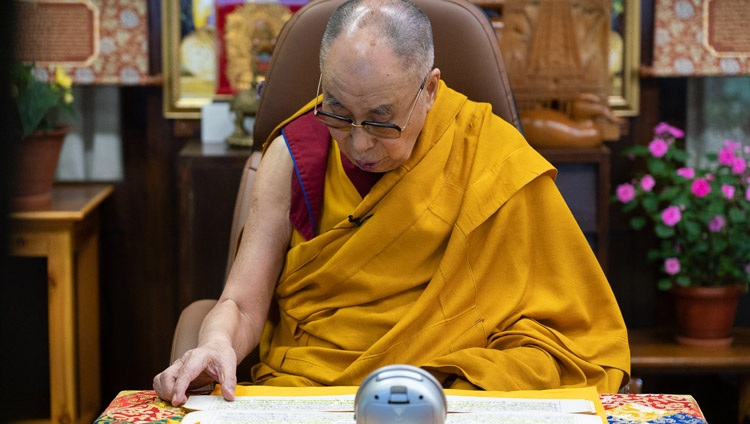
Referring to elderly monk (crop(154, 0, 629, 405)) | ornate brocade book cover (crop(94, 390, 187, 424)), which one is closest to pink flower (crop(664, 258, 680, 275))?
elderly monk (crop(154, 0, 629, 405))

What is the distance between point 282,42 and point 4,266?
5.09 ft

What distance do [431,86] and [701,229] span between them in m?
→ 1.40

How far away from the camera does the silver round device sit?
31.0 inches

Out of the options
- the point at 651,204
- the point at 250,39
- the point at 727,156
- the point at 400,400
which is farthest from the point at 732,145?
the point at 400,400

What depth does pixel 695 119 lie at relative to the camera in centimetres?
290

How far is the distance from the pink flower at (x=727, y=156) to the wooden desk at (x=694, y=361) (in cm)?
52

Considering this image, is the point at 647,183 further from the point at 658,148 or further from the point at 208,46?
the point at 208,46

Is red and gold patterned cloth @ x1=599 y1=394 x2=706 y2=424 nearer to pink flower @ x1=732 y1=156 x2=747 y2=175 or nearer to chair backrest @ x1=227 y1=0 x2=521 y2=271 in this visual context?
chair backrest @ x1=227 y1=0 x2=521 y2=271

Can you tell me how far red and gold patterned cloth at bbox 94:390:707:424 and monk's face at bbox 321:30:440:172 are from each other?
48cm

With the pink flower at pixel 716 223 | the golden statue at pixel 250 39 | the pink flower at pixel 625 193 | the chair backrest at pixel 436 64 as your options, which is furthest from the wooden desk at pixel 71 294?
the pink flower at pixel 716 223

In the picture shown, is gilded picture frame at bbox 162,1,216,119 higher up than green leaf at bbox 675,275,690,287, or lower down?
higher up

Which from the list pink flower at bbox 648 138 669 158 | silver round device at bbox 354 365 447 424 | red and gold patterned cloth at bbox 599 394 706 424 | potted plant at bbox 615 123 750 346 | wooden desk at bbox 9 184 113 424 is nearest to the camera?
silver round device at bbox 354 365 447 424

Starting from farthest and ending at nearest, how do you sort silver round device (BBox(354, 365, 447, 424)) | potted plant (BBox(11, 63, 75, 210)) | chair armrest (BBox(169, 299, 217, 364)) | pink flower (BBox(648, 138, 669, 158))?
pink flower (BBox(648, 138, 669, 158))
potted plant (BBox(11, 63, 75, 210))
chair armrest (BBox(169, 299, 217, 364))
silver round device (BBox(354, 365, 447, 424))

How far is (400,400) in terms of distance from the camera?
79cm
